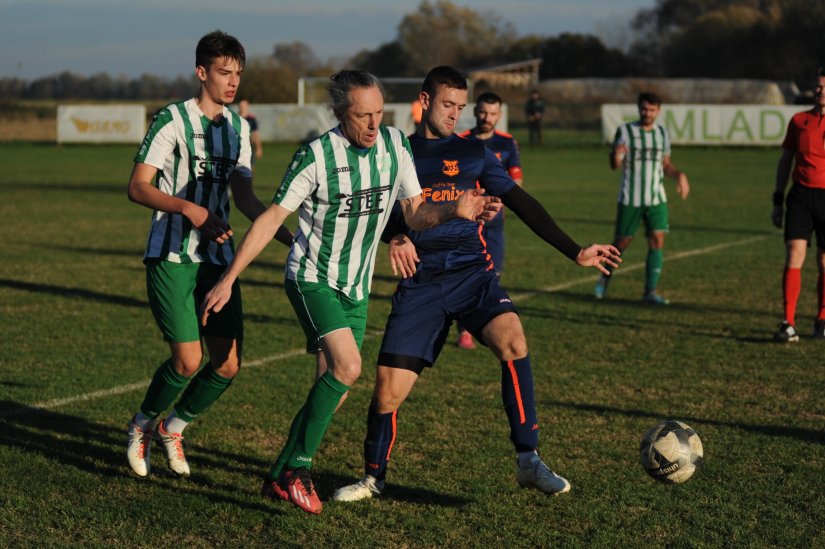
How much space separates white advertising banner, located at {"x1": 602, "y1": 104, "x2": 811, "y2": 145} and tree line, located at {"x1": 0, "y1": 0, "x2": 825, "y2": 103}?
24.2 meters

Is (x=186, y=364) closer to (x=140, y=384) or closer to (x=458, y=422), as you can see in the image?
(x=458, y=422)

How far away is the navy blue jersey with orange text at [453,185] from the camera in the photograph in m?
5.27

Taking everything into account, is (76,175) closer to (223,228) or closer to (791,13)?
(223,228)

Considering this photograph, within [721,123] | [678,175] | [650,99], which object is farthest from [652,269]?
[721,123]

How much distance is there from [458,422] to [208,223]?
228 cm

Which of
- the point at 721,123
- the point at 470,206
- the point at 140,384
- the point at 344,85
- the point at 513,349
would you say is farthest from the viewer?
the point at 721,123

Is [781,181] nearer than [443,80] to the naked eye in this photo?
No

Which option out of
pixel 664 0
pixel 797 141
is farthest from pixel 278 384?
pixel 664 0

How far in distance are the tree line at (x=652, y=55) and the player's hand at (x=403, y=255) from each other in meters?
52.8

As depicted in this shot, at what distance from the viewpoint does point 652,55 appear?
85.3m

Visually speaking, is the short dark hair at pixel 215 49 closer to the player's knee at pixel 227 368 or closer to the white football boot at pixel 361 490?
the player's knee at pixel 227 368

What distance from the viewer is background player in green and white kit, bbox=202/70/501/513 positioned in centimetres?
470

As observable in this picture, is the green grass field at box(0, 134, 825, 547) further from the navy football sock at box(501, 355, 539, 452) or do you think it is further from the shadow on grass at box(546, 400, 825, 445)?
the navy football sock at box(501, 355, 539, 452)

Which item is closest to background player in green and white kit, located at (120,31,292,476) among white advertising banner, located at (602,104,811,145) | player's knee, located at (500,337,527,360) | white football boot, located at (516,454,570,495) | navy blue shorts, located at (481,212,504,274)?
player's knee, located at (500,337,527,360)
